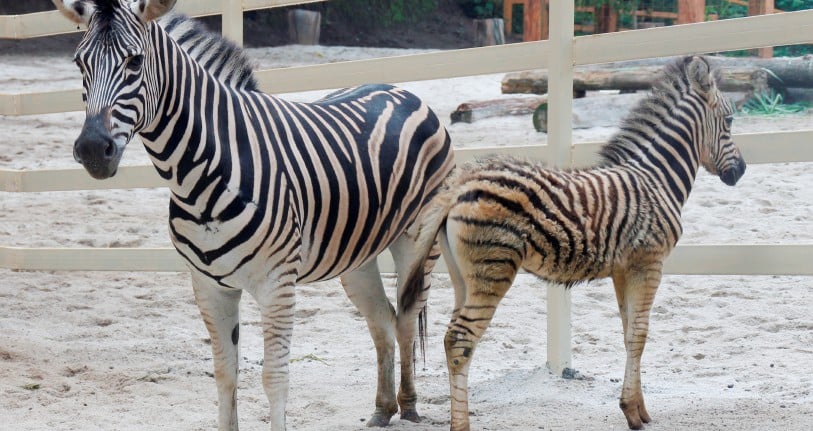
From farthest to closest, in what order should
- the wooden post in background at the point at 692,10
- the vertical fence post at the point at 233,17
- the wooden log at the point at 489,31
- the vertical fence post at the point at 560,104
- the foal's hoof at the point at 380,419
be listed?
the wooden log at the point at 489,31 → the wooden post in background at the point at 692,10 → the vertical fence post at the point at 233,17 → the vertical fence post at the point at 560,104 → the foal's hoof at the point at 380,419

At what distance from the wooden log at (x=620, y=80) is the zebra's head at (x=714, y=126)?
5.29 meters

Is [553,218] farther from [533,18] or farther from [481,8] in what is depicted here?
[481,8]

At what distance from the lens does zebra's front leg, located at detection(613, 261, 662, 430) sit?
3.96 m

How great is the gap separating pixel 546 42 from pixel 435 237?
4.75 feet

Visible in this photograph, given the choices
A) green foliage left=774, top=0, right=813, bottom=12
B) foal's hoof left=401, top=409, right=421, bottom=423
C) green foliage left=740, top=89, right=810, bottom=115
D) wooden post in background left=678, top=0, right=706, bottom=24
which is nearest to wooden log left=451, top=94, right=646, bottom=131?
green foliage left=740, top=89, right=810, bottom=115

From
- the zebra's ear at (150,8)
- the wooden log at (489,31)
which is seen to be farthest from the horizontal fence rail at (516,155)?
the wooden log at (489,31)

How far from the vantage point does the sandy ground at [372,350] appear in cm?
450

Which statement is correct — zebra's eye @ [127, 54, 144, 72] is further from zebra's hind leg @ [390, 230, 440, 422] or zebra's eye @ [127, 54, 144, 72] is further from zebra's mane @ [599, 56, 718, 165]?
zebra's mane @ [599, 56, 718, 165]

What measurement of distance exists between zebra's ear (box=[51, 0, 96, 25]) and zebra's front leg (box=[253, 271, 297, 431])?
1161mm

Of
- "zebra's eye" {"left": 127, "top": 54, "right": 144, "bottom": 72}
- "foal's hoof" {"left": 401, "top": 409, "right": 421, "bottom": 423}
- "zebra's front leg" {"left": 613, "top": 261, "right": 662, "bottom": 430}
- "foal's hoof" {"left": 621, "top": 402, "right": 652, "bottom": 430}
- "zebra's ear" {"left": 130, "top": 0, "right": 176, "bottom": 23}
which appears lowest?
"foal's hoof" {"left": 401, "top": 409, "right": 421, "bottom": 423}

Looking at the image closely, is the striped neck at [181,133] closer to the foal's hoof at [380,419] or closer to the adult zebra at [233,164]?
the adult zebra at [233,164]

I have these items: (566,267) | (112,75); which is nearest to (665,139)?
(566,267)

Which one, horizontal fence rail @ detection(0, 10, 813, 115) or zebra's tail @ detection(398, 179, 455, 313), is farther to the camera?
horizontal fence rail @ detection(0, 10, 813, 115)

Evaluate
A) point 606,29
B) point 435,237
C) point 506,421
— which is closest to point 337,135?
point 435,237
